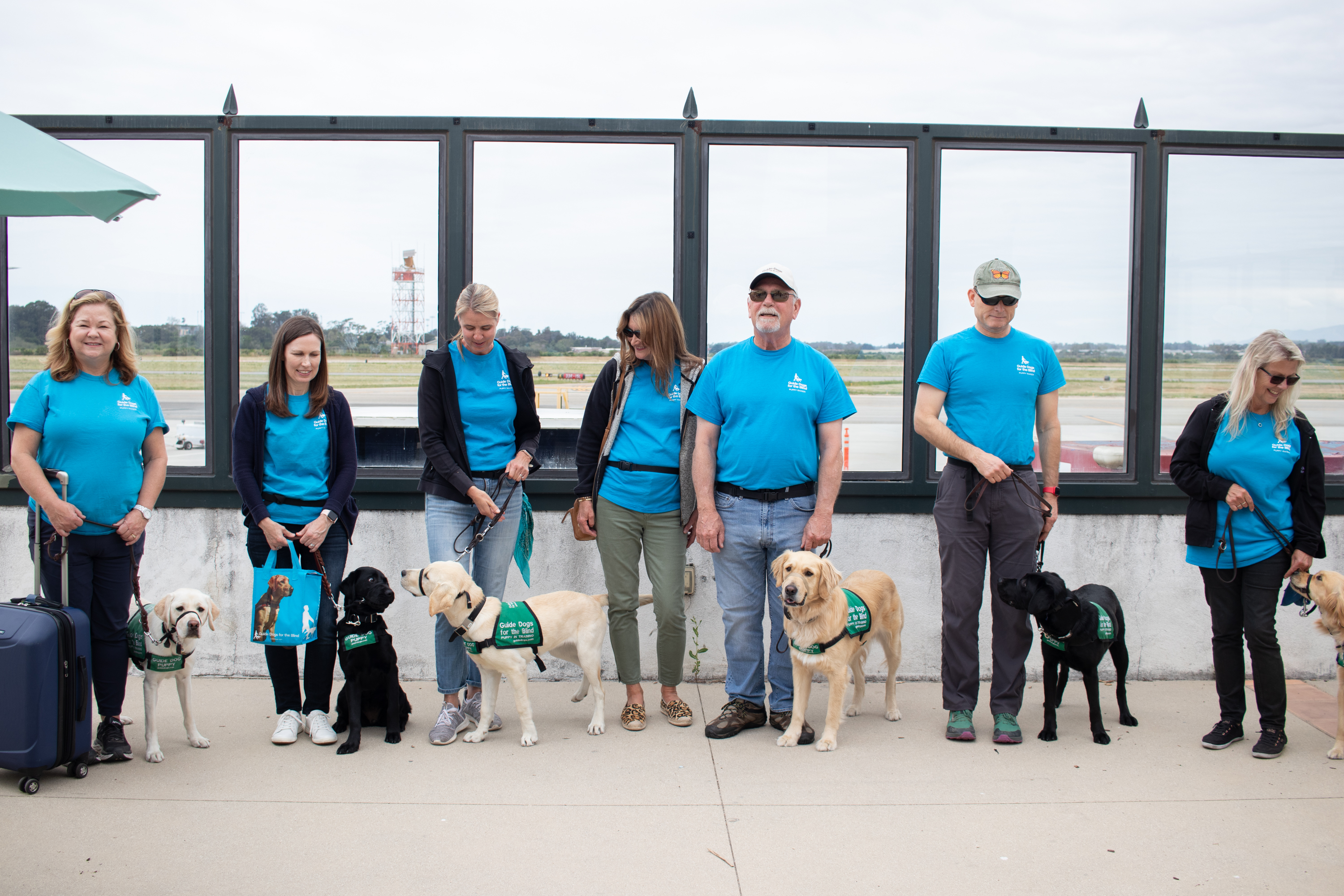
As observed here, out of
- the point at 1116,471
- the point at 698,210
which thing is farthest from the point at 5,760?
the point at 1116,471

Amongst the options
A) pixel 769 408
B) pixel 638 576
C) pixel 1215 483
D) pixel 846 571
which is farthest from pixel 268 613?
pixel 1215 483

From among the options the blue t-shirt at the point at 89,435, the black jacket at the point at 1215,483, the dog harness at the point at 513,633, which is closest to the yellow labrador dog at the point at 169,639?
the blue t-shirt at the point at 89,435

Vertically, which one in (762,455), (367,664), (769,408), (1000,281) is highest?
(1000,281)

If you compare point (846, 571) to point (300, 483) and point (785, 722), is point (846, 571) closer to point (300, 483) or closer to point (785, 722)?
point (785, 722)

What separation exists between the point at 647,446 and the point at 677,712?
4.14 ft

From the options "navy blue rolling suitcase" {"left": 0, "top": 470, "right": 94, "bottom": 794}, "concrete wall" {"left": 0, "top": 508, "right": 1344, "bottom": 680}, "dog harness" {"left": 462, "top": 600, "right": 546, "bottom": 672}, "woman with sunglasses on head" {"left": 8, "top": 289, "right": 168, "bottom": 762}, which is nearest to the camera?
"navy blue rolling suitcase" {"left": 0, "top": 470, "right": 94, "bottom": 794}

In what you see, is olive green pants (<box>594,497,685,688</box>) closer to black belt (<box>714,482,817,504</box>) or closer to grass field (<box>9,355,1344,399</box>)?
black belt (<box>714,482,817,504</box>)

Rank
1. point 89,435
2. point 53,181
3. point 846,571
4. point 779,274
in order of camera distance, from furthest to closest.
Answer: point 846,571 < point 779,274 < point 89,435 < point 53,181

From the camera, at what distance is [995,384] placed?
4.16 metres

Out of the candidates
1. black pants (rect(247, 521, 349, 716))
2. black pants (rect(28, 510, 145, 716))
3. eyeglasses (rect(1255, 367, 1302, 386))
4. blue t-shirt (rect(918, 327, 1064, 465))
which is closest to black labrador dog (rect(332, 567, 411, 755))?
black pants (rect(247, 521, 349, 716))

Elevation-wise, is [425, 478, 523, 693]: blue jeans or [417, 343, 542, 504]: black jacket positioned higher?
[417, 343, 542, 504]: black jacket

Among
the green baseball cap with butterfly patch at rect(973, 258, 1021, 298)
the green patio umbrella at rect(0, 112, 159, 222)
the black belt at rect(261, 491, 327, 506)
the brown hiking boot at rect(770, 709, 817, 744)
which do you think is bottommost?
the brown hiking boot at rect(770, 709, 817, 744)

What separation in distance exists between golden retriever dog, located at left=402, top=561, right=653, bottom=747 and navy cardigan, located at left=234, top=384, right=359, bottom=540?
44cm

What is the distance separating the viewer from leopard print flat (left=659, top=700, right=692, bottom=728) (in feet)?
14.6
